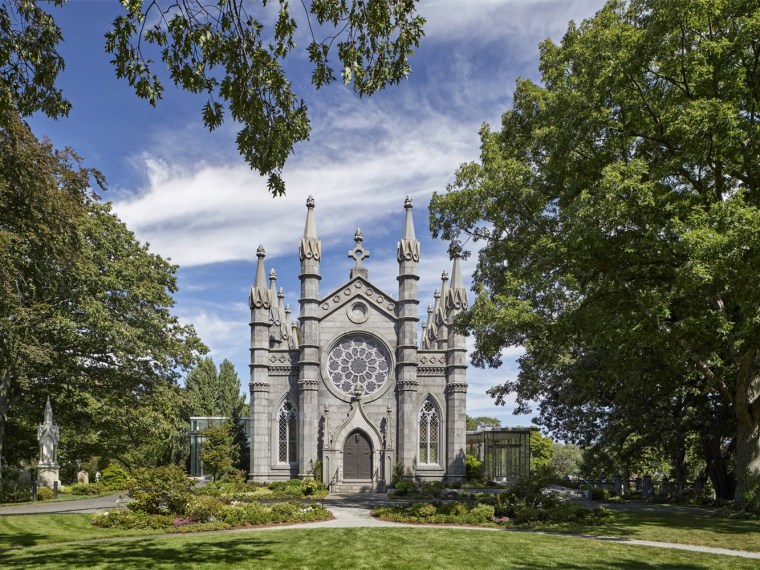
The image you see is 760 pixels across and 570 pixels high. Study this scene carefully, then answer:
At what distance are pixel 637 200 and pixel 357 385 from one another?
25047 millimetres

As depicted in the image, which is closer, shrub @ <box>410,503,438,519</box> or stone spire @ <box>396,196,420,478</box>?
shrub @ <box>410,503,438,519</box>

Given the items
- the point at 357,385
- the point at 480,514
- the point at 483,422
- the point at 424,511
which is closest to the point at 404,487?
the point at 357,385

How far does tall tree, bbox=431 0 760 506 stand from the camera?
14.4 metres

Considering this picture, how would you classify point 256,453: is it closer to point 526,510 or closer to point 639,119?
point 526,510

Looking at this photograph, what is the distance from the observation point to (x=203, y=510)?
57.8ft

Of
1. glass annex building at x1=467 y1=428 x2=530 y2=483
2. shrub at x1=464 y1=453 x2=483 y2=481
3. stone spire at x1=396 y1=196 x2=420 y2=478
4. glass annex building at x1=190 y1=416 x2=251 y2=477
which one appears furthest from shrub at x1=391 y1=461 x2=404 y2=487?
glass annex building at x1=190 y1=416 x2=251 y2=477

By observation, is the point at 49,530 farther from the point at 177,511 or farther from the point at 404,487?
the point at 404,487

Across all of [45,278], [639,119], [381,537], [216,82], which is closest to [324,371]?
[45,278]

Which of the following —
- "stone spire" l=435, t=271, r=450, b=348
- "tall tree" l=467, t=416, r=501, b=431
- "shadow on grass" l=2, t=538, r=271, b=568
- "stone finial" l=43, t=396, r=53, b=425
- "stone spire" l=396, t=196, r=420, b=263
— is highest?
"stone spire" l=396, t=196, r=420, b=263

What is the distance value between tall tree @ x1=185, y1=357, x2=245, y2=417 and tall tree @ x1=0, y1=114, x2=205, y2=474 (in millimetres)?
26789

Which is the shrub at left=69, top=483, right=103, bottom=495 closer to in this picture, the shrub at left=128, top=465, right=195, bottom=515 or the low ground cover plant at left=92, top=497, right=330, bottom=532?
the shrub at left=128, top=465, right=195, bottom=515

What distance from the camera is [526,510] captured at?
1841 cm

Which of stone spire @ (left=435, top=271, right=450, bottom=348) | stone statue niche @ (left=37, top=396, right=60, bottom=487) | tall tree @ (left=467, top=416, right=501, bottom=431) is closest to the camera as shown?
stone statue niche @ (left=37, top=396, right=60, bottom=487)

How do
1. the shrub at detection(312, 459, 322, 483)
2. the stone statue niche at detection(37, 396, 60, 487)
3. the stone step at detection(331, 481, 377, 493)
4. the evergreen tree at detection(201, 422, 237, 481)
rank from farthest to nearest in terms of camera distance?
the evergreen tree at detection(201, 422, 237, 481) < the shrub at detection(312, 459, 322, 483) < the stone step at detection(331, 481, 377, 493) < the stone statue niche at detection(37, 396, 60, 487)
